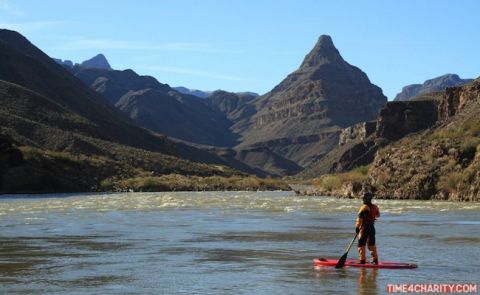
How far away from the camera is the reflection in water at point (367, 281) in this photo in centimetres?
1419

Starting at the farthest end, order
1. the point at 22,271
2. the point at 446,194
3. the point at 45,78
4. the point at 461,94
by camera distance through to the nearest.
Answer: the point at 45,78 → the point at 461,94 → the point at 446,194 → the point at 22,271

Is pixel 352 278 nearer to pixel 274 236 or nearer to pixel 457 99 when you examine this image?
pixel 274 236

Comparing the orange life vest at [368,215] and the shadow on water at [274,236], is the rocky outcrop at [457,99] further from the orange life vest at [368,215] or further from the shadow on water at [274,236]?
the orange life vest at [368,215]

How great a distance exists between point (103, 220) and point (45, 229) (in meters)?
6.38

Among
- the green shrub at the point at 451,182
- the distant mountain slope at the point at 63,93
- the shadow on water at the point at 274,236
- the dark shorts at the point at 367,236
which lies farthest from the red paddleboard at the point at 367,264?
the distant mountain slope at the point at 63,93

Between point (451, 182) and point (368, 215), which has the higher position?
point (451, 182)

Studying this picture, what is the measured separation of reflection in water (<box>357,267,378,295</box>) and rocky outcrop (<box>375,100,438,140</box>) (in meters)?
140

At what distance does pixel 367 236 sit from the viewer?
58.0 ft

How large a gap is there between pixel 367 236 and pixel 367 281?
2318 mm

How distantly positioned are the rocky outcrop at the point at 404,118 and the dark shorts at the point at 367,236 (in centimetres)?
13892

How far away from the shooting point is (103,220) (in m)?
36.9

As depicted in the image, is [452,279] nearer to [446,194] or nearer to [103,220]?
[103,220]

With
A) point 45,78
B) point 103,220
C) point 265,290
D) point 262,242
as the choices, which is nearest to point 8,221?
point 103,220

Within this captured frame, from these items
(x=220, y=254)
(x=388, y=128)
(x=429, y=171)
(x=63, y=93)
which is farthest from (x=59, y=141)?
(x=220, y=254)
